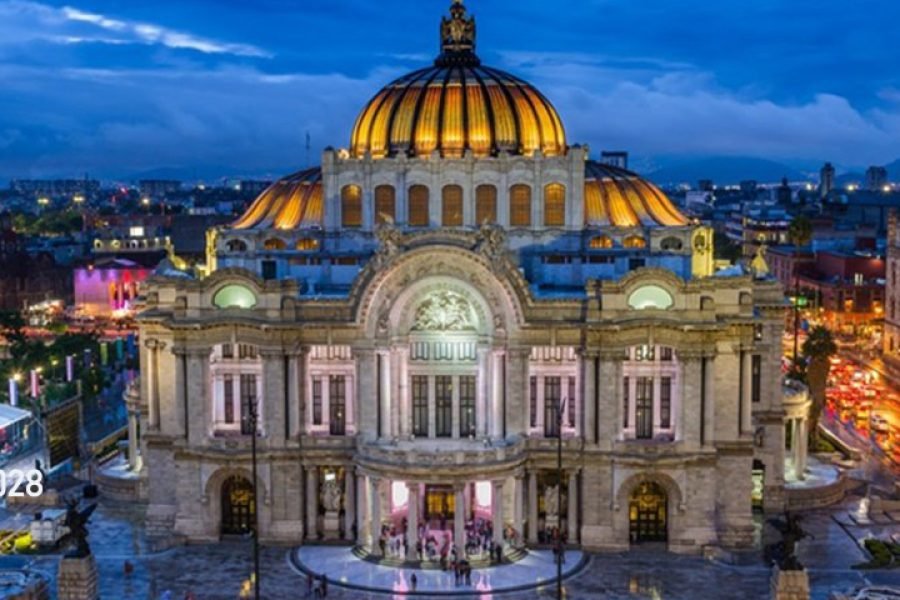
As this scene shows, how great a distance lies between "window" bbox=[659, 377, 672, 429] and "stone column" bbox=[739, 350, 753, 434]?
4.76 metres

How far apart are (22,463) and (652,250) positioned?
52071 mm

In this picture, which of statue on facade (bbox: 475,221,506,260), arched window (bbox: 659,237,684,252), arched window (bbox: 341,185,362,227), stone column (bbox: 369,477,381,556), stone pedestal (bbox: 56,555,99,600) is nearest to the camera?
stone pedestal (bbox: 56,555,99,600)

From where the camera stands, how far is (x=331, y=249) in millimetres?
93188

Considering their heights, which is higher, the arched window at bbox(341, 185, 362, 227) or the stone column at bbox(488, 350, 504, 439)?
the arched window at bbox(341, 185, 362, 227)

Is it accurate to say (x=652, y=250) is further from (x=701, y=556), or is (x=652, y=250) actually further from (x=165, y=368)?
(x=165, y=368)

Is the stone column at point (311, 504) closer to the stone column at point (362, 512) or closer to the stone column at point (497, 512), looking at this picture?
the stone column at point (362, 512)

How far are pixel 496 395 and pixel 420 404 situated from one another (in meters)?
4.91

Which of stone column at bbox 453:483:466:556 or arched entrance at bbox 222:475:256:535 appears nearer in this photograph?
stone column at bbox 453:483:466:556

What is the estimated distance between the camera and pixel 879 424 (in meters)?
112

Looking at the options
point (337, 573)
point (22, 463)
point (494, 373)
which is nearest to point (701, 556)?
point (494, 373)

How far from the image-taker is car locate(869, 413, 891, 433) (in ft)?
366

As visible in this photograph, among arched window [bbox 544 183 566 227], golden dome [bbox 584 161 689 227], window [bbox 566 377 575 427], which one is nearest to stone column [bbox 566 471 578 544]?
window [bbox 566 377 575 427]

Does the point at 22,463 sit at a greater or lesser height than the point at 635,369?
lesser

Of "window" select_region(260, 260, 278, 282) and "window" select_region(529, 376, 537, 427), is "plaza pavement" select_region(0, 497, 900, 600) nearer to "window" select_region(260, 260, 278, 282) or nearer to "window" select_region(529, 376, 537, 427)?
"window" select_region(529, 376, 537, 427)
